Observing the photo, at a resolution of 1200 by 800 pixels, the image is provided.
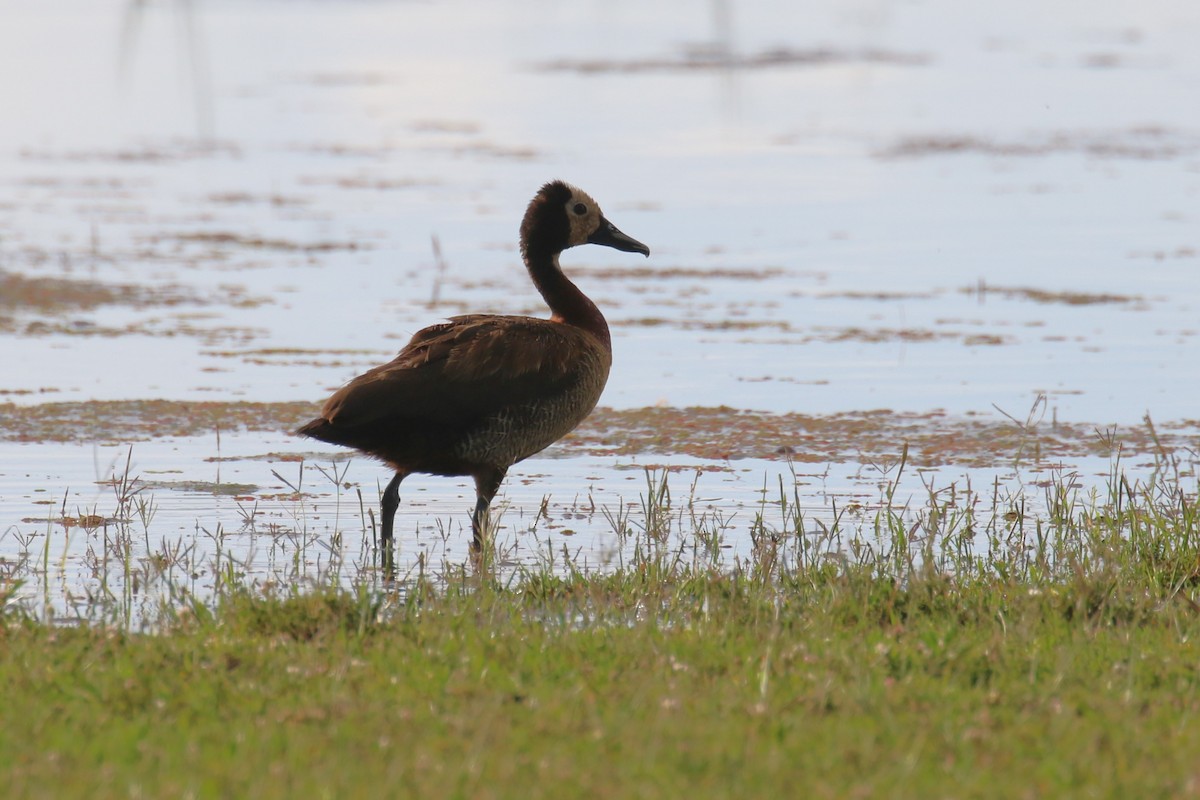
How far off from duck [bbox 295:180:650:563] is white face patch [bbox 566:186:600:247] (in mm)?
759

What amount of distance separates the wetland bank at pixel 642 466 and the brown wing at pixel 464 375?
556 millimetres

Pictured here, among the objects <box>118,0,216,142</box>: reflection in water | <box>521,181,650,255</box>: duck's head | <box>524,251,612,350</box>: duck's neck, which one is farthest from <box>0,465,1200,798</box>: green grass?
<box>118,0,216,142</box>: reflection in water

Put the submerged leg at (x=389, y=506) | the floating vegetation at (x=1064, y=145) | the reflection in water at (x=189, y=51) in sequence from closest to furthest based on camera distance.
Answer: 1. the submerged leg at (x=389, y=506)
2. the floating vegetation at (x=1064, y=145)
3. the reflection in water at (x=189, y=51)

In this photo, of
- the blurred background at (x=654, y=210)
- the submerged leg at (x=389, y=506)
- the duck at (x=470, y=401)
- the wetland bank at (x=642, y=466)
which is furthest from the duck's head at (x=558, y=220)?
the blurred background at (x=654, y=210)

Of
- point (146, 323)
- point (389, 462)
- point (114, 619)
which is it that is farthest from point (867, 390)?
point (114, 619)

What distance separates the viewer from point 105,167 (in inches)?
883

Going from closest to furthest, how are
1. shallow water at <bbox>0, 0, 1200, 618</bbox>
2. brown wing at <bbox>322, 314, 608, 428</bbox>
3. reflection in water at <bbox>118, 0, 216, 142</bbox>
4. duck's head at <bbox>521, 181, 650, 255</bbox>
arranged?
brown wing at <bbox>322, 314, 608, 428</bbox>, duck's head at <bbox>521, 181, 650, 255</bbox>, shallow water at <bbox>0, 0, 1200, 618</bbox>, reflection in water at <bbox>118, 0, 216, 142</bbox>

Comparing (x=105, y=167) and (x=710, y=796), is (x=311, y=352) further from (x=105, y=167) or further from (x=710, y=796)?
(x=105, y=167)

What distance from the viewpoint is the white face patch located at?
8.95 metres

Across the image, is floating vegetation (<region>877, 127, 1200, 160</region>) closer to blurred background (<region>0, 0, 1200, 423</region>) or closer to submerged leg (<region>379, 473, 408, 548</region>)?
blurred background (<region>0, 0, 1200, 423</region>)

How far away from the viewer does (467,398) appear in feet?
24.9

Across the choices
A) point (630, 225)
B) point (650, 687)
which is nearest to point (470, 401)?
point (650, 687)

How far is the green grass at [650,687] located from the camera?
434cm

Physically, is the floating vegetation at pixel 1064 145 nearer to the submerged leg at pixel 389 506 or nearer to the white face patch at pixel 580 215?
the white face patch at pixel 580 215
